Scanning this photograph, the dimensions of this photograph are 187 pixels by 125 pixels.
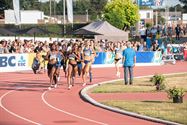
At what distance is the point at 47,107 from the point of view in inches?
782

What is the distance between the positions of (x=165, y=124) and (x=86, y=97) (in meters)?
6.72

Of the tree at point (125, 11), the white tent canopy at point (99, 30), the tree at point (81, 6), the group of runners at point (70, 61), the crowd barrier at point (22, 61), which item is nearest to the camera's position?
the group of runners at point (70, 61)

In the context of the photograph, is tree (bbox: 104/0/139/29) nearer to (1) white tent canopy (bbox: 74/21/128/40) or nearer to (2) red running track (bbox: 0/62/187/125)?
Answer: (1) white tent canopy (bbox: 74/21/128/40)

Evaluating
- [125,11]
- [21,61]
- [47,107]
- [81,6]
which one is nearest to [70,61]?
[47,107]

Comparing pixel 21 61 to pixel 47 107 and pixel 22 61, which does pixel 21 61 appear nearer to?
pixel 22 61

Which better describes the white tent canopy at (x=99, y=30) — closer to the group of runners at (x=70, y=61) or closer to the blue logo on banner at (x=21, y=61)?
the blue logo on banner at (x=21, y=61)

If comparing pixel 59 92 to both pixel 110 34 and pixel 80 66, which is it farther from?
pixel 110 34

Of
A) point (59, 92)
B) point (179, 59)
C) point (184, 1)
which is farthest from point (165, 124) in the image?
point (184, 1)

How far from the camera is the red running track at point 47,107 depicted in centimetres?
1669

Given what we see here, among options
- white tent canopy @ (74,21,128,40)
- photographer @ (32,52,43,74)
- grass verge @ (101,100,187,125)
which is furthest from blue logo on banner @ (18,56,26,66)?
grass verge @ (101,100,187,125)

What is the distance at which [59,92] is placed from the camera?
2478 cm

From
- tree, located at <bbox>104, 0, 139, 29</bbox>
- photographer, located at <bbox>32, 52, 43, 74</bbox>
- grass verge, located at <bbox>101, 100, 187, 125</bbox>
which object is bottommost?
grass verge, located at <bbox>101, 100, 187, 125</bbox>

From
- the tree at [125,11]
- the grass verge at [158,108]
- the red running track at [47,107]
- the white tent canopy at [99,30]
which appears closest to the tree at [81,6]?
the tree at [125,11]

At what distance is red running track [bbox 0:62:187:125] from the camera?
54.7 ft
